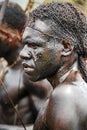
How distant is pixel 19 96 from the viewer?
4.83 m

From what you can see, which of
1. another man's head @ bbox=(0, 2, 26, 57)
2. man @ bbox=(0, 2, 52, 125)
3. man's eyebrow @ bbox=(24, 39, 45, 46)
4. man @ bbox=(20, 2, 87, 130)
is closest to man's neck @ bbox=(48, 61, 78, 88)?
man @ bbox=(20, 2, 87, 130)

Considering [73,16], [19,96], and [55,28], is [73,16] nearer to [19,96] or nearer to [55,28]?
[55,28]

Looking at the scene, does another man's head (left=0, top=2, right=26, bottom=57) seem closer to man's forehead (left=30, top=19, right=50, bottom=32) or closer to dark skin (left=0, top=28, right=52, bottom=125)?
dark skin (left=0, top=28, right=52, bottom=125)

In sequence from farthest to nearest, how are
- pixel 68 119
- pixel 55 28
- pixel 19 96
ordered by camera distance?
pixel 19 96 < pixel 55 28 < pixel 68 119

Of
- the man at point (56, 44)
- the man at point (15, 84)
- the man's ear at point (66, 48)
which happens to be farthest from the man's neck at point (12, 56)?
the man's ear at point (66, 48)

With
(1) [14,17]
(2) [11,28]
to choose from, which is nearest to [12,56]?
(2) [11,28]

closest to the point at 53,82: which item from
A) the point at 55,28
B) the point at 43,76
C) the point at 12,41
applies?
the point at 43,76

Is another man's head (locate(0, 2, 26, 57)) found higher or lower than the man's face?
lower

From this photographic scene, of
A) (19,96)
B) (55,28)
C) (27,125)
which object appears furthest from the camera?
(19,96)

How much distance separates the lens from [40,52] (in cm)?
325

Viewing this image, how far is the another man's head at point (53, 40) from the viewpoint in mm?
3232

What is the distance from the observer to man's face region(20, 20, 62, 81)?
3.23m

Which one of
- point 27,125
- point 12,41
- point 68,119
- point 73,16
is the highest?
point 73,16

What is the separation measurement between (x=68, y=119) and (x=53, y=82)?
55cm
